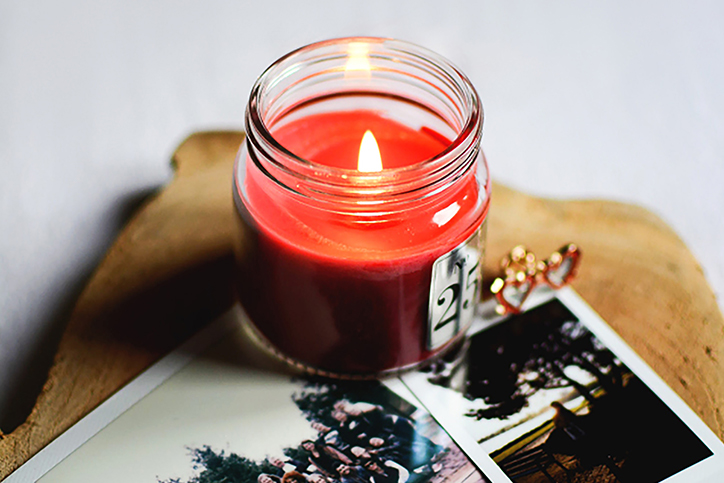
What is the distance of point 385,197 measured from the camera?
31.8 inches

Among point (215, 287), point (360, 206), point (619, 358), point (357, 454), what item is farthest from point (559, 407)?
point (215, 287)

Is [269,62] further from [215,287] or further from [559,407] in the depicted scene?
[559,407]

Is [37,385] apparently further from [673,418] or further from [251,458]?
[673,418]

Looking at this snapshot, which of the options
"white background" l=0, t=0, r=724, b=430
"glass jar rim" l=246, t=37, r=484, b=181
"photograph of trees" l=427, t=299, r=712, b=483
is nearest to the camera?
"glass jar rim" l=246, t=37, r=484, b=181

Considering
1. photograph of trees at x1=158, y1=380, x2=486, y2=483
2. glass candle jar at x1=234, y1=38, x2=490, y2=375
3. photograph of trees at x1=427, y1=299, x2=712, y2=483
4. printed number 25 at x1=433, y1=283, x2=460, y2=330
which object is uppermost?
glass candle jar at x1=234, y1=38, x2=490, y2=375

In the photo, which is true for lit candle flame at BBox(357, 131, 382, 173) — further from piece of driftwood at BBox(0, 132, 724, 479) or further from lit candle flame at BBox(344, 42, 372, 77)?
piece of driftwood at BBox(0, 132, 724, 479)

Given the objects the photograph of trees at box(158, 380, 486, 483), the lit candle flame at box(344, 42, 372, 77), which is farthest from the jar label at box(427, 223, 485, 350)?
the lit candle flame at box(344, 42, 372, 77)

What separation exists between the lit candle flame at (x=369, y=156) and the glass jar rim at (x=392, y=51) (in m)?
0.05

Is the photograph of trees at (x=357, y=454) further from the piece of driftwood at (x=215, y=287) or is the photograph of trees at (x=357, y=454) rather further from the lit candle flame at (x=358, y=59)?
the lit candle flame at (x=358, y=59)

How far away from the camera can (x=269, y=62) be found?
5.07ft

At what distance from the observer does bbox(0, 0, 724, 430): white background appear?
127 centimetres

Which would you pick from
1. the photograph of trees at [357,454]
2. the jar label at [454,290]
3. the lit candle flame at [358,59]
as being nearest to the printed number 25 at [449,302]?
the jar label at [454,290]

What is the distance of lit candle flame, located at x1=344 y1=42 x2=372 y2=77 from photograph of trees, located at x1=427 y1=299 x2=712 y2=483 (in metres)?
0.40

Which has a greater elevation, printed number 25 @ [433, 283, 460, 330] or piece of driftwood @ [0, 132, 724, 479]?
printed number 25 @ [433, 283, 460, 330]
